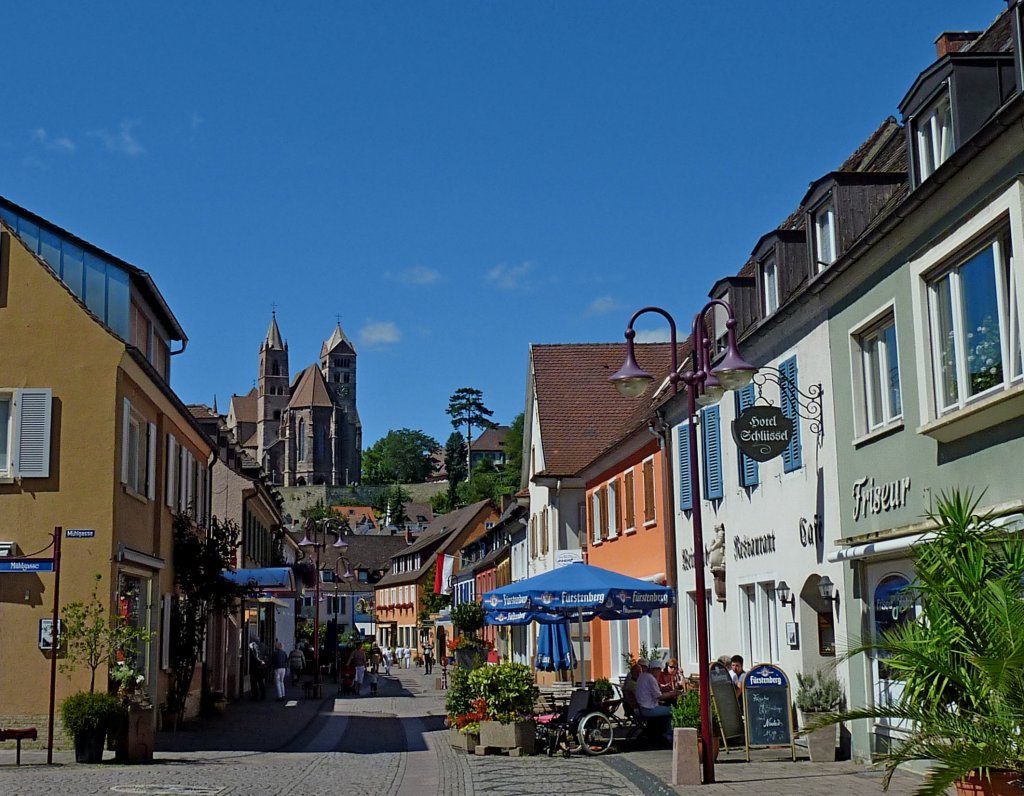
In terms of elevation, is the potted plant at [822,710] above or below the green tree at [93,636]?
below

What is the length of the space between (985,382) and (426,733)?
52.1ft

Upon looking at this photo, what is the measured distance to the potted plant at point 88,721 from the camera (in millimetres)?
17266

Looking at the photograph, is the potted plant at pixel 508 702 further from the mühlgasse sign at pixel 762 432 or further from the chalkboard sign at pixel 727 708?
the mühlgasse sign at pixel 762 432

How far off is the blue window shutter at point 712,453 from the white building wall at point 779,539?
170 millimetres

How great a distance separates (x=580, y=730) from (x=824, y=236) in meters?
7.41

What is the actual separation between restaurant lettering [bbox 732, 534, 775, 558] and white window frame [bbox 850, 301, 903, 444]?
12.7 ft

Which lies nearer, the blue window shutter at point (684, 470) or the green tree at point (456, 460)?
the blue window shutter at point (684, 470)

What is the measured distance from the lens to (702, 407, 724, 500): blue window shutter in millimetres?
21391

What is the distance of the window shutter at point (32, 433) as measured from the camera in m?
19.2

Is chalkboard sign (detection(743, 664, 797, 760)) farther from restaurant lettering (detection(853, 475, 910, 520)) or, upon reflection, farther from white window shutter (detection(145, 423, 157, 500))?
white window shutter (detection(145, 423, 157, 500))

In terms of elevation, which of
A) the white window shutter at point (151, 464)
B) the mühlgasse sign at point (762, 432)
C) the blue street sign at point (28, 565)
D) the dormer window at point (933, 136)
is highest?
the dormer window at point (933, 136)

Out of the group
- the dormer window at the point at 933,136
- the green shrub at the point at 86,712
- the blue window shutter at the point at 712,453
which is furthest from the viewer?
the blue window shutter at the point at 712,453

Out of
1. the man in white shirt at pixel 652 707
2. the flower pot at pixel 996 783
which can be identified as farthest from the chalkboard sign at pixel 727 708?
the flower pot at pixel 996 783

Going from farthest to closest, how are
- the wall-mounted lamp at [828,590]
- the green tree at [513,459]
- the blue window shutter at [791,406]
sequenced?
the green tree at [513,459] → the blue window shutter at [791,406] → the wall-mounted lamp at [828,590]
